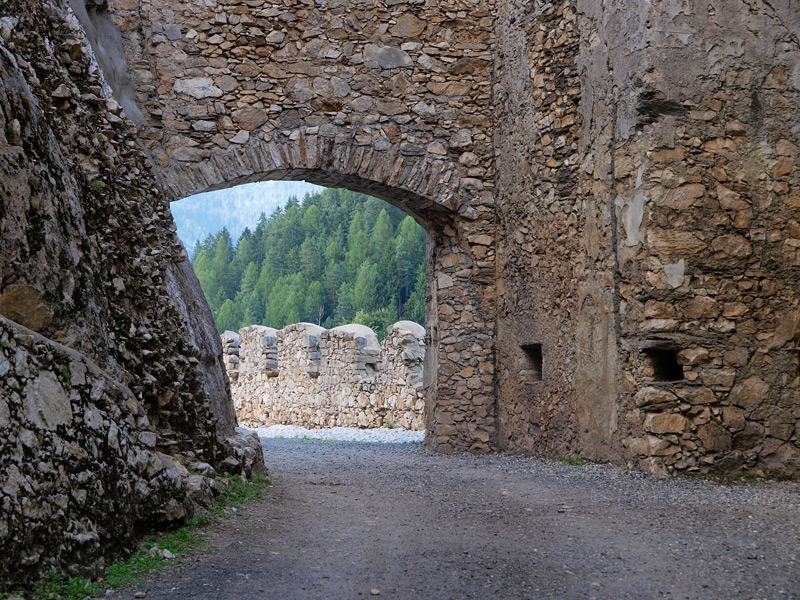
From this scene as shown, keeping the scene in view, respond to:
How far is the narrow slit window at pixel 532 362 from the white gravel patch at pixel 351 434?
2620 millimetres

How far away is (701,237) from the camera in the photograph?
5.59m

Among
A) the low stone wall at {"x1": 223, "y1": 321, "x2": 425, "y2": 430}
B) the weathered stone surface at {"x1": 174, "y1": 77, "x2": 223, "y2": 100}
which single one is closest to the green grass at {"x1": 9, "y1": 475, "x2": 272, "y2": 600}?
the weathered stone surface at {"x1": 174, "y1": 77, "x2": 223, "y2": 100}

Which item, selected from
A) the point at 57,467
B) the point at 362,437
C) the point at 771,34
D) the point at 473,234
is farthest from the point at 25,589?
the point at 362,437

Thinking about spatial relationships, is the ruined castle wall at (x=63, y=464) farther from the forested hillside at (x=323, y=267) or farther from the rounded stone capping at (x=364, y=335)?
the forested hillside at (x=323, y=267)

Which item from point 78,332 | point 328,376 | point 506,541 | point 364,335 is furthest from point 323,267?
point 78,332

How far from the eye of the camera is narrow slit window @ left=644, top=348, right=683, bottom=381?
5.59 meters

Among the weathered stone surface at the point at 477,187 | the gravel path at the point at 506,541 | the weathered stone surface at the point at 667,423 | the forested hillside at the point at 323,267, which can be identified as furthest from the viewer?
the forested hillside at the point at 323,267

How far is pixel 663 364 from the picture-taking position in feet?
18.7

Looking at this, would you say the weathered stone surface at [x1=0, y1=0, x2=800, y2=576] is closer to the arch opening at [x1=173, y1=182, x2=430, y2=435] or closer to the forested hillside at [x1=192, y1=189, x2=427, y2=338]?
the arch opening at [x1=173, y1=182, x2=430, y2=435]

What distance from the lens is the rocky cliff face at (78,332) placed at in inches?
103

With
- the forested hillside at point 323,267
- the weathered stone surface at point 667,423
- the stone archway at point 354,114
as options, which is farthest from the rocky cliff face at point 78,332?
the forested hillside at point 323,267

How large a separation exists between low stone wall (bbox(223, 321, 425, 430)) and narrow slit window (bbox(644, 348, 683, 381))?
22.2ft

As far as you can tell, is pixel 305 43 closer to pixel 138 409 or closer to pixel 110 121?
pixel 110 121

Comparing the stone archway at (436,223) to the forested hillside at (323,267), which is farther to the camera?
the forested hillside at (323,267)
